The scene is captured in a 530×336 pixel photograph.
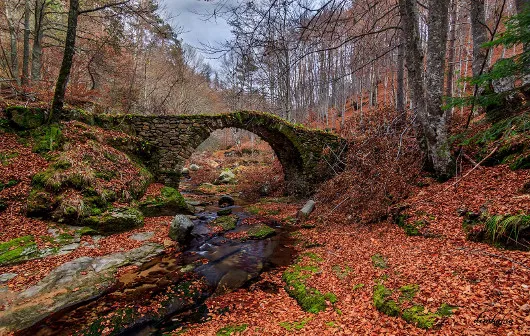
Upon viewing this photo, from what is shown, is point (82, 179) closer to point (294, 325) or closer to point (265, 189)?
point (294, 325)

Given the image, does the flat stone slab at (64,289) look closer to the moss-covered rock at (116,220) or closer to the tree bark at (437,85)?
the moss-covered rock at (116,220)

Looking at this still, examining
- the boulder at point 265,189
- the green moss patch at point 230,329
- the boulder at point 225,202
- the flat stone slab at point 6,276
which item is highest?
the boulder at point 265,189

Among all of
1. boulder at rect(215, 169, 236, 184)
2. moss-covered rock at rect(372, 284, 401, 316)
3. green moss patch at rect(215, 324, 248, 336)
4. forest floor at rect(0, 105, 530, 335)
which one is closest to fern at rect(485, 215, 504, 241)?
forest floor at rect(0, 105, 530, 335)

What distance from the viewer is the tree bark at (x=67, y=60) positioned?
23.2 ft

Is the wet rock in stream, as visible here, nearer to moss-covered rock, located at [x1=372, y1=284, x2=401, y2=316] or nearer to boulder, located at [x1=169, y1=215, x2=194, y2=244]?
boulder, located at [x1=169, y1=215, x2=194, y2=244]

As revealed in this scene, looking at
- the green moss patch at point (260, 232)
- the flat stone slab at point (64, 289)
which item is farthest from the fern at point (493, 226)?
the flat stone slab at point (64, 289)

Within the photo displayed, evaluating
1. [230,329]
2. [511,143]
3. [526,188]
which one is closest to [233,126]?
[230,329]

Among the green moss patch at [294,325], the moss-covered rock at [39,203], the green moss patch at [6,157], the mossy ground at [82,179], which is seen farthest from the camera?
the green moss patch at [6,157]

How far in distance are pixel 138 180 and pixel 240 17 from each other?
6.21 metres

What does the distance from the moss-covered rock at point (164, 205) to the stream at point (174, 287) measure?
6.02 feet

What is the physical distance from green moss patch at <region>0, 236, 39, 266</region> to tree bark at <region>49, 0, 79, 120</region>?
4239mm

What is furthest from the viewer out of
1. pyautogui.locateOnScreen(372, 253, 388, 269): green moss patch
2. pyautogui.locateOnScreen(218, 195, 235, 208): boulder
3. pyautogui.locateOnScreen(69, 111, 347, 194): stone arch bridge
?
pyautogui.locateOnScreen(218, 195, 235, 208): boulder

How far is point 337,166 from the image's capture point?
10805 mm

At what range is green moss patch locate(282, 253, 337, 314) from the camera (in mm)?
3650
